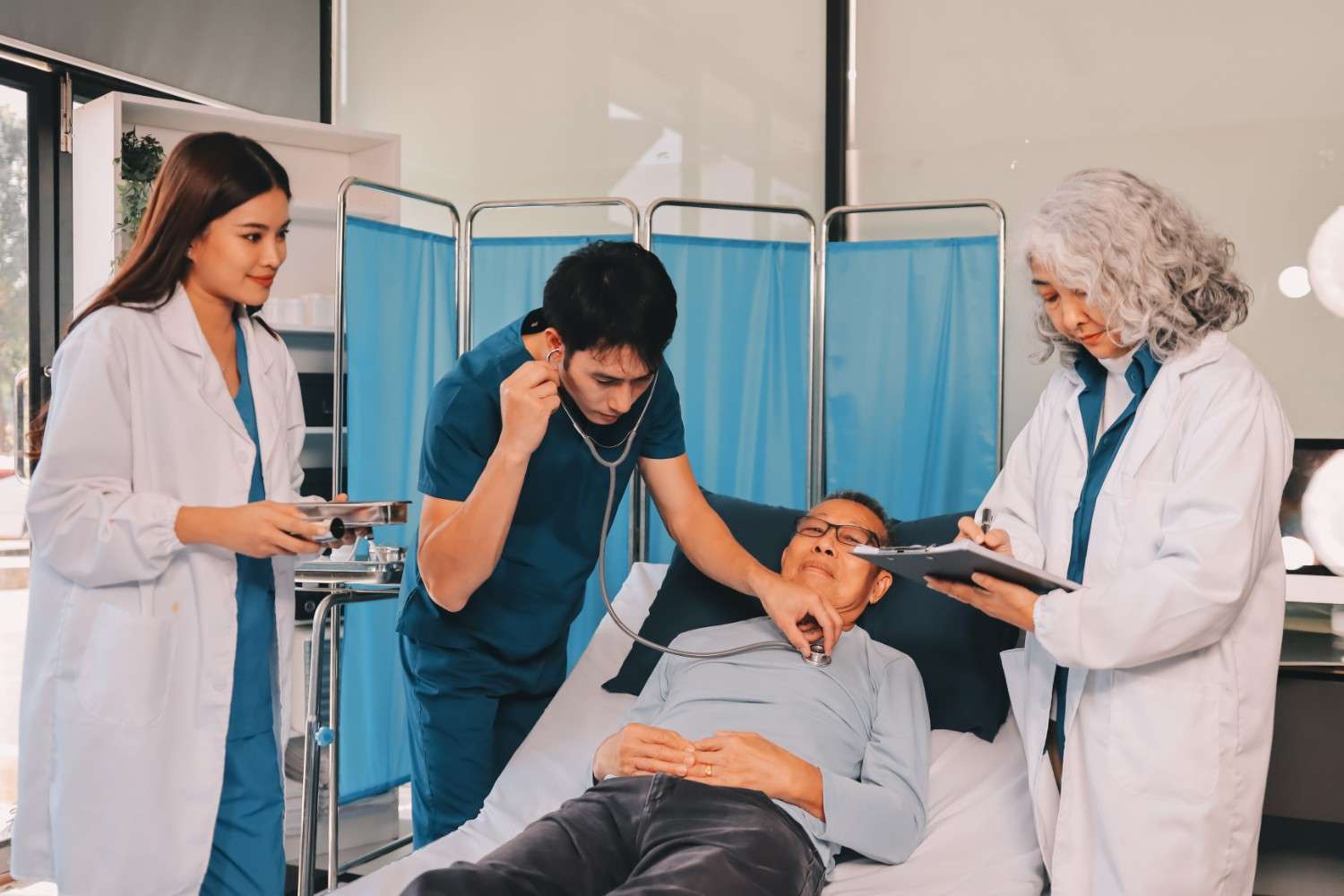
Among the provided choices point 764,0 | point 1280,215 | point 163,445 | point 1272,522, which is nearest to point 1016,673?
point 1272,522

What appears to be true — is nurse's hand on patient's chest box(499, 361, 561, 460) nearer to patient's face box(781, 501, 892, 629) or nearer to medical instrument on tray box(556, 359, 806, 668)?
medical instrument on tray box(556, 359, 806, 668)

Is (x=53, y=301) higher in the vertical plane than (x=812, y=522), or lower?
higher

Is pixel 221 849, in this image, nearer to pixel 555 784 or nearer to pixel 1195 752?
pixel 555 784

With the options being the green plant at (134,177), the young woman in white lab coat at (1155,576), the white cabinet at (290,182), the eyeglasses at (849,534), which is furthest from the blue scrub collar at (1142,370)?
the green plant at (134,177)

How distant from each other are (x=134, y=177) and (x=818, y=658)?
2294 millimetres

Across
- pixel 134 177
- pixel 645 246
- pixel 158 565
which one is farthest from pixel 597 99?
pixel 158 565

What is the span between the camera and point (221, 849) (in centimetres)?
181

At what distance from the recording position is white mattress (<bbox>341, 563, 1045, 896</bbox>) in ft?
5.86

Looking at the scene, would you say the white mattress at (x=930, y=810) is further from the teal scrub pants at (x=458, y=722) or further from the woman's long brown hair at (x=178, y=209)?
the woman's long brown hair at (x=178, y=209)

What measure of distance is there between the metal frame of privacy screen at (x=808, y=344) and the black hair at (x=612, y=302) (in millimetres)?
1077

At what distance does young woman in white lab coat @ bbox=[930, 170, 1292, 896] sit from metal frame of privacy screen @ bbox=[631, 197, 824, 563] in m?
1.20

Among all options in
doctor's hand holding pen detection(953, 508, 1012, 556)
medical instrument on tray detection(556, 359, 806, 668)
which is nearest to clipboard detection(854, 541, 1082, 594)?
doctor's hand holding pen detection(953, 508, 1012, 556)

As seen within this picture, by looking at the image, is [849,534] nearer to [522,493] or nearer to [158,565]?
[522,493]

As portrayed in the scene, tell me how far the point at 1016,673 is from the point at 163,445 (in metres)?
1.38
